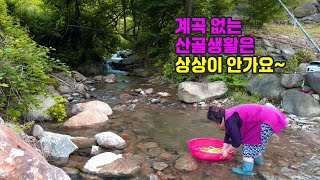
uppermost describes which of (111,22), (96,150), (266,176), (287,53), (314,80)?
(111,22)

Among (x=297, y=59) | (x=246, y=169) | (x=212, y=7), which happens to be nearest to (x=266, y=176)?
(x=246, y=169)

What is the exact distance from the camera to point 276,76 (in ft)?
27.3

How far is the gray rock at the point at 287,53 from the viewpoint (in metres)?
8.89

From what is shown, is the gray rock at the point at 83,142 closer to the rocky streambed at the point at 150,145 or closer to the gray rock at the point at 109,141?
the rocky streambed at the point at 150,145

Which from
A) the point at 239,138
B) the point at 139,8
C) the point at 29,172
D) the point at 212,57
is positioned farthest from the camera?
the point at 139,8

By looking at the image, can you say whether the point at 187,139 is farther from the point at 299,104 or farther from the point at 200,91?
the point at 299,104

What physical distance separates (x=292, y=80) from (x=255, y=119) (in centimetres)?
391

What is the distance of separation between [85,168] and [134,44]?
971 cm

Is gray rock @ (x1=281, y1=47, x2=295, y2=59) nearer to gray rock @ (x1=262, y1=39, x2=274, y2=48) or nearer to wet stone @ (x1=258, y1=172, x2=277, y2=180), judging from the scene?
gray rock @ (x1=262, y1=39, x2=274, y2=48)

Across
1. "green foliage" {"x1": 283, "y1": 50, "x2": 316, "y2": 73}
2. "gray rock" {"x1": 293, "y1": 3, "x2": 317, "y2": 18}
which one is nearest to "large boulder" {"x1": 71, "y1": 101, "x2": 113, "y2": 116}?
"green foliage" {"x1": 283, "y1": 50, "x2": 316, "y2": 73}

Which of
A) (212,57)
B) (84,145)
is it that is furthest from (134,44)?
(84,145)

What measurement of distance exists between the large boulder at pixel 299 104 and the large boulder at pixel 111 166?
4.24 metres

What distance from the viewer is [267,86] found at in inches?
327

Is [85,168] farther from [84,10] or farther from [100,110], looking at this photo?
[84,10]
